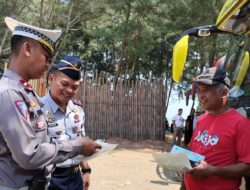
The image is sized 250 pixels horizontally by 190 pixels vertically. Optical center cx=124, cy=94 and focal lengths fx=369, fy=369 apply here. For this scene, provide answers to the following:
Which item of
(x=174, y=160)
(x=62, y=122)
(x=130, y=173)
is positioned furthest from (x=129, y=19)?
(x=174, y=160)

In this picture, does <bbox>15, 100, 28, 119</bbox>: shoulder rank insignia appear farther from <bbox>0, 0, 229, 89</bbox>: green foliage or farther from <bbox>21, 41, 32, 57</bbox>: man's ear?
<bbox>0, 0, 229, 89</bbox>: green foliage

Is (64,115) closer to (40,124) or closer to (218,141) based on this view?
(40,124)

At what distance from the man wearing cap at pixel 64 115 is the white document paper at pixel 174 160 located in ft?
2.95

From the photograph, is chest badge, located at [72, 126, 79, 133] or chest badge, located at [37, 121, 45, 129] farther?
chest badge, located at [72, 126, 79, 133]

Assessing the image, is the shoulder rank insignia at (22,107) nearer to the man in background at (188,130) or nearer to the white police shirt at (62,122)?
the white police shirt at (62,122)

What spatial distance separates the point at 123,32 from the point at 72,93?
41.0ft

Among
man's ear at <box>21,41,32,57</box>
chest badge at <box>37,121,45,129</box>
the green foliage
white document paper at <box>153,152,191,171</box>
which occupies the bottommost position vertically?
white document paper at <box>153,152,191,171</box>

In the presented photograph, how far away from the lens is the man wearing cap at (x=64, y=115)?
121 inches

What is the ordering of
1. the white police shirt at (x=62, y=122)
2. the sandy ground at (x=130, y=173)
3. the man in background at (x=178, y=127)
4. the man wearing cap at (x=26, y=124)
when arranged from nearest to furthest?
1. the man wearing cap at (x=26, y=124)
2. the white police shirt at (x=62, y=122)
3. the sandy ground at (x=130, y=173)
4. the man in background at (x=178, y=127)

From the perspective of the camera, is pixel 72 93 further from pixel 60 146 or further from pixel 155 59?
pixel 155 59

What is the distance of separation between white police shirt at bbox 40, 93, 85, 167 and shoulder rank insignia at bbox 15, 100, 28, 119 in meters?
1.11

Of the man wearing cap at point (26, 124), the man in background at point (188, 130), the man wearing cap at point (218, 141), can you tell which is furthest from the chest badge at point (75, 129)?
the man in background at point (188, 130)

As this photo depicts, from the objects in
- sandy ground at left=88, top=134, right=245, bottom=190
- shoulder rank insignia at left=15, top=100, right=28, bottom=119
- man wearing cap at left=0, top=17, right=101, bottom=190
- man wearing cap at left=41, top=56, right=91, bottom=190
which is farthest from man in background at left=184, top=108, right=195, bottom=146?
shoulder rank insignia at left=15, top=100, right=28, bottom=119

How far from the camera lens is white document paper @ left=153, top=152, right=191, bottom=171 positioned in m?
2.28
